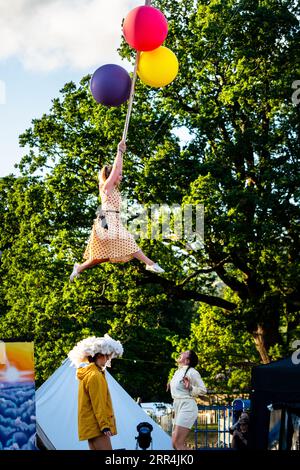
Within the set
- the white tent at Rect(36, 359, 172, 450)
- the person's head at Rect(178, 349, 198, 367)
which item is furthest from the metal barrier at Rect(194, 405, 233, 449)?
the person's head at Rect(178, 349, 198, 367)

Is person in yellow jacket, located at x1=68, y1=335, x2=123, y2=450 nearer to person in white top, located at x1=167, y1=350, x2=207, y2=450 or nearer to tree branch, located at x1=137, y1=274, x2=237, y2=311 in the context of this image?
person in white top, located at x1=167, y1=350, x2=207, y2=450

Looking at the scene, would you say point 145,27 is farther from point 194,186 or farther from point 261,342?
point 261,342

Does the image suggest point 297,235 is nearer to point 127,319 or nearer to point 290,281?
point 290,281

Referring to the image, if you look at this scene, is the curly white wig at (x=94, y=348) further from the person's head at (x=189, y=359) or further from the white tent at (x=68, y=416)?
the white tent at (x=68, y=416)

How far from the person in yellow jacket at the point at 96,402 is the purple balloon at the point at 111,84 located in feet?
7.51

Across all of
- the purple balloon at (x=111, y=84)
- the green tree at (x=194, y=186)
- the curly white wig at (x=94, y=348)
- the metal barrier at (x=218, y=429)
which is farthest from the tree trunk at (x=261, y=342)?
the curly white wig at (x=94, y=348)

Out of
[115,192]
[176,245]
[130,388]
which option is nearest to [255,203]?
[176,245]

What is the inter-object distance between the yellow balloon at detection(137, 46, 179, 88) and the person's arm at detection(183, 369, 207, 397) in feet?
9.03

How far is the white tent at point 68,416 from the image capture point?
9500 mm

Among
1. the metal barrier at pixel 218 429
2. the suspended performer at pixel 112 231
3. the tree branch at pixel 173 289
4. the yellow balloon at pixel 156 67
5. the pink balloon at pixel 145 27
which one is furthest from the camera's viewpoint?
the tree branch at pixel 173 289

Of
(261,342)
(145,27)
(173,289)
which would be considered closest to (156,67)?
(145,27)

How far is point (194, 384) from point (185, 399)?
20cm

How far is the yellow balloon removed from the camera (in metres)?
7.92
